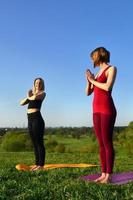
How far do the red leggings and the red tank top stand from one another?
0.28 feet

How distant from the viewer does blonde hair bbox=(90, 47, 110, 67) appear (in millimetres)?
8992

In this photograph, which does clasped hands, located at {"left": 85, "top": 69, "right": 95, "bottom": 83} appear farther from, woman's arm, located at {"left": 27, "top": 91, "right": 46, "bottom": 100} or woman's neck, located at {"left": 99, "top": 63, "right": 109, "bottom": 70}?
woman's arm, located at {"left": 27, "top": 91, "right": 46, "bottom": 100}

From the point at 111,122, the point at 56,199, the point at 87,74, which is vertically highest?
Result: the point at 87,74

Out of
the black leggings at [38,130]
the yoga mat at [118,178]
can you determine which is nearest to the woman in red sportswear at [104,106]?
the yoga mat at [118,178]

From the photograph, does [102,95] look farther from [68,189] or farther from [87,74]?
[68,189]

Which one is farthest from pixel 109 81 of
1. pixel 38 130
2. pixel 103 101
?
pixel 38 130

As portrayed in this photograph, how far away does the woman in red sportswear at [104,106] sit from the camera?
8.77 metres

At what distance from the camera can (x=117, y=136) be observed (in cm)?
3038

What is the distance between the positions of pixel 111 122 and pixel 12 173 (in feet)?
7.32

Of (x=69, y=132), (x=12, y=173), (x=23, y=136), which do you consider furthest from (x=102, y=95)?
(x=69, y=132)

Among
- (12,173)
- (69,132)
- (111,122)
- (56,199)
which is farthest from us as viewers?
(69,132)

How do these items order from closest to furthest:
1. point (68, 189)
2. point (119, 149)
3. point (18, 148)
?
point (68, 189), point (119, 149), point (18, 148)

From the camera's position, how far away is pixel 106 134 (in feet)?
28.9

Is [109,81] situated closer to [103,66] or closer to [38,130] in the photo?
[103,66]
